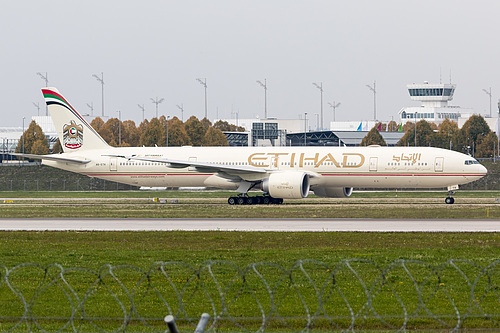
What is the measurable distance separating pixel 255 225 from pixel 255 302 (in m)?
18.4

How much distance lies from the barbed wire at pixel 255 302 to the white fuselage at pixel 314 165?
29.1m

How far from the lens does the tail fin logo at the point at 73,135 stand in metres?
56.3

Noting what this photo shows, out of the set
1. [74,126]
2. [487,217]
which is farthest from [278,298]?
[74,126]

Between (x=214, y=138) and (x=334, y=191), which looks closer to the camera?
(x=334, y=191)

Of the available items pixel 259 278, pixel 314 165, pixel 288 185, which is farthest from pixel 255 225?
pixel 314 165

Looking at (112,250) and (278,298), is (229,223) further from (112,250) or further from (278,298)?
(278,298)

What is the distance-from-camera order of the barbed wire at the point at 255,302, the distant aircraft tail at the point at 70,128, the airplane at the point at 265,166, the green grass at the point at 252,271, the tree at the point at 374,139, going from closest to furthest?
the barbed wire at the point at 255,302 → the green grass at the point at 252,271 → the airplane at the point at 265,166 → the distant aircraft tail at the point at 70,128 → the tree at the point at 374,139

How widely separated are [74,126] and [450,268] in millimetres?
40893

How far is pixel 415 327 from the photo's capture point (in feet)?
45.7

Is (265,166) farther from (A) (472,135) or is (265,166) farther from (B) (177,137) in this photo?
(A) (472,135)

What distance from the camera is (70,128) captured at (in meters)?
56.4

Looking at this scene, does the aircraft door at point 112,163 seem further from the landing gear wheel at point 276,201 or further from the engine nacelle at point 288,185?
the engine nacelle at point 288,185

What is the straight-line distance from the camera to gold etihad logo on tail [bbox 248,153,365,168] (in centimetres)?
4953

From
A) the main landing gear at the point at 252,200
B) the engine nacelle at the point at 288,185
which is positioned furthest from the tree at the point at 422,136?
the engine nacelle at the point at 288,185
